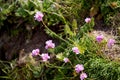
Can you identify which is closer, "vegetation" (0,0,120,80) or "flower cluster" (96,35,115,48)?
"flower cluster" (96,35,115,48)

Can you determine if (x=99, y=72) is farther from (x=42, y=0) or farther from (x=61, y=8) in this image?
(x=42, y=0)

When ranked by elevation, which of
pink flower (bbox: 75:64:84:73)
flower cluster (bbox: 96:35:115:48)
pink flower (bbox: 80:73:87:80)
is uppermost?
flower cluster (bbox: 96:35:115:48)

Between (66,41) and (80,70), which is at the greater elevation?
(66,41)

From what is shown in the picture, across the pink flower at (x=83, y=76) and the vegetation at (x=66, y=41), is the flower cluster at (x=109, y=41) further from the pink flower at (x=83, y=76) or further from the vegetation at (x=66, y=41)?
the pink flower at (x=83, y=76)

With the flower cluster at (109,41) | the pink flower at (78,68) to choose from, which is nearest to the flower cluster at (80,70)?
the pink flower at (78,68)

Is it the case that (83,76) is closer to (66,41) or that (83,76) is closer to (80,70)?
(80,70)

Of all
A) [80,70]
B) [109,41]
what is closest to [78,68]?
[80,70]

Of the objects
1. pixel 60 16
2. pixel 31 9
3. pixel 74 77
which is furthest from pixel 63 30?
pixel 74 77

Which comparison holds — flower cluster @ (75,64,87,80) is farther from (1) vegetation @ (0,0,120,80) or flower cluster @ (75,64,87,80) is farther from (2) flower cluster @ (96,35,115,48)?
(2) flower cluster @ (96,35,115,48)

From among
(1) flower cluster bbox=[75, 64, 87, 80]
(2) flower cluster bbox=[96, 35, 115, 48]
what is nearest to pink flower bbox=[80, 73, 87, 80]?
(1) flower cluster bbox=[75, 64, 87, 80]

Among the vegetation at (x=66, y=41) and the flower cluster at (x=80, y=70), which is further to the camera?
the vegetation at (x=66, y=41)

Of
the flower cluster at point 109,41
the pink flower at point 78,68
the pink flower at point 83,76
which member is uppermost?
the flower cluster at point 109,41
